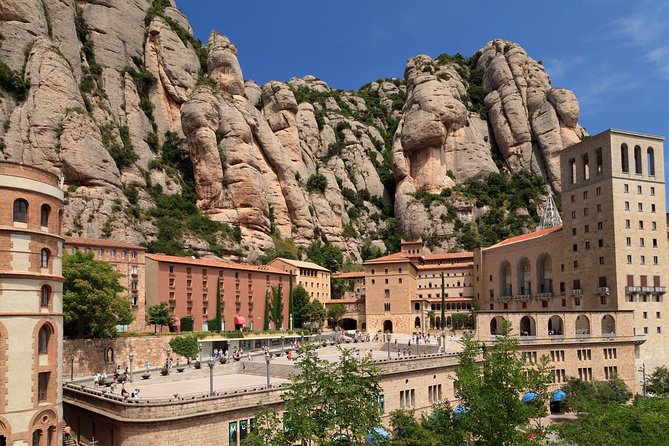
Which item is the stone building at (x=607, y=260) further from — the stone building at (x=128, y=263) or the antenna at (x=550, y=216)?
the stone building at (x=128, y=263)

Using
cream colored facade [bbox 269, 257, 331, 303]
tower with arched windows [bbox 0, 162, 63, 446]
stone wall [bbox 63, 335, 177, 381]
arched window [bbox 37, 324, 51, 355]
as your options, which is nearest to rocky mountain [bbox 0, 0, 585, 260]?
cream colored facade [bbox 269, 257, 331, 303]

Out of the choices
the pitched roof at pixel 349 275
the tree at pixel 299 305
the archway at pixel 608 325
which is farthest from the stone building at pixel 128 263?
the archway at pixel 608 325

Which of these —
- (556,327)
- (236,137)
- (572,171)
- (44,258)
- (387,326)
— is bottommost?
(387,326)

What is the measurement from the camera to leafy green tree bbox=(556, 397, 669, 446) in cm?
3050

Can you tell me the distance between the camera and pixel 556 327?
67.7 m

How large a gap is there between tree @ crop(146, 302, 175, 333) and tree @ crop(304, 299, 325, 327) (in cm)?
2482

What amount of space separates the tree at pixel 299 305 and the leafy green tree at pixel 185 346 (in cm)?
2906

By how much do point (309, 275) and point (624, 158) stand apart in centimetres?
4725

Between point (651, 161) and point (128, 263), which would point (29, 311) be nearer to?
point (128, 263)

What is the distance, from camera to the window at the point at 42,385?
29470mm

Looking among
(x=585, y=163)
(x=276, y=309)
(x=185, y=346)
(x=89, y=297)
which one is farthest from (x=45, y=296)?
(x=585, y=163)

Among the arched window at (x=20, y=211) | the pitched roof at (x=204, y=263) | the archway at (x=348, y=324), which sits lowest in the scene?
the archway at (x=348, y=324)

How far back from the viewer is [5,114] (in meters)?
76.4

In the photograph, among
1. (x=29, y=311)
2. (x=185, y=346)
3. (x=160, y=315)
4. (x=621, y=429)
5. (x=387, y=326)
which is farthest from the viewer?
(x=387, y=326)
